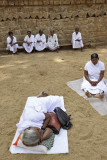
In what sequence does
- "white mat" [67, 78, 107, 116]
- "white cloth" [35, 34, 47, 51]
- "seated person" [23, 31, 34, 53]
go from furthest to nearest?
1. "white cloth" [35, 34, 47, 51]
2. "seated person" [23, 31, 34, 53]
3. "white mat" [67, 78, 107, 116]

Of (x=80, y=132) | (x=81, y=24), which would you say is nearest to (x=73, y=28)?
(x=81, y=24)

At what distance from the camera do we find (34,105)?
300cm

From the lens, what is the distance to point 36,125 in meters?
2.73

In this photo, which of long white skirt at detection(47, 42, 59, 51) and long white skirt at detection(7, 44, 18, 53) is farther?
long white skirt at detection(47, 42, 59, 51)

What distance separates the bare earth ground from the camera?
8.70ft

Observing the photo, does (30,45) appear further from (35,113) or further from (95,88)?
(35,113)

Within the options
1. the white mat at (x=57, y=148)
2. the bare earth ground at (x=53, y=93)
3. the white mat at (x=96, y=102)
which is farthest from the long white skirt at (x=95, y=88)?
the white mat at (x=57, y=148)

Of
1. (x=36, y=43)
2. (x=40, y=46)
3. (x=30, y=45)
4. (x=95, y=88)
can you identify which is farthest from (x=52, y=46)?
(x=95, y=88)

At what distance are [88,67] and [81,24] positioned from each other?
5262mm

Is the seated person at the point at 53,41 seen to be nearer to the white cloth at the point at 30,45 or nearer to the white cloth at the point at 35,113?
the white cloth at the point at 30,45

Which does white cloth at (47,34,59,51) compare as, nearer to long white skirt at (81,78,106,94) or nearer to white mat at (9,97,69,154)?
long white skirt at (81,78,106,94)

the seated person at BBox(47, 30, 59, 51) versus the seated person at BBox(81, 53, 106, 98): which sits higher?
the seated person at BBox(47, 30, 59, 51)

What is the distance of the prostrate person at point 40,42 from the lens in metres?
8.43

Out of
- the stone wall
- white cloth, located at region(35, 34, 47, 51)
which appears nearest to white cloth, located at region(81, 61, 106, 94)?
white cloth, located at region(35, 34, 47, 51)
